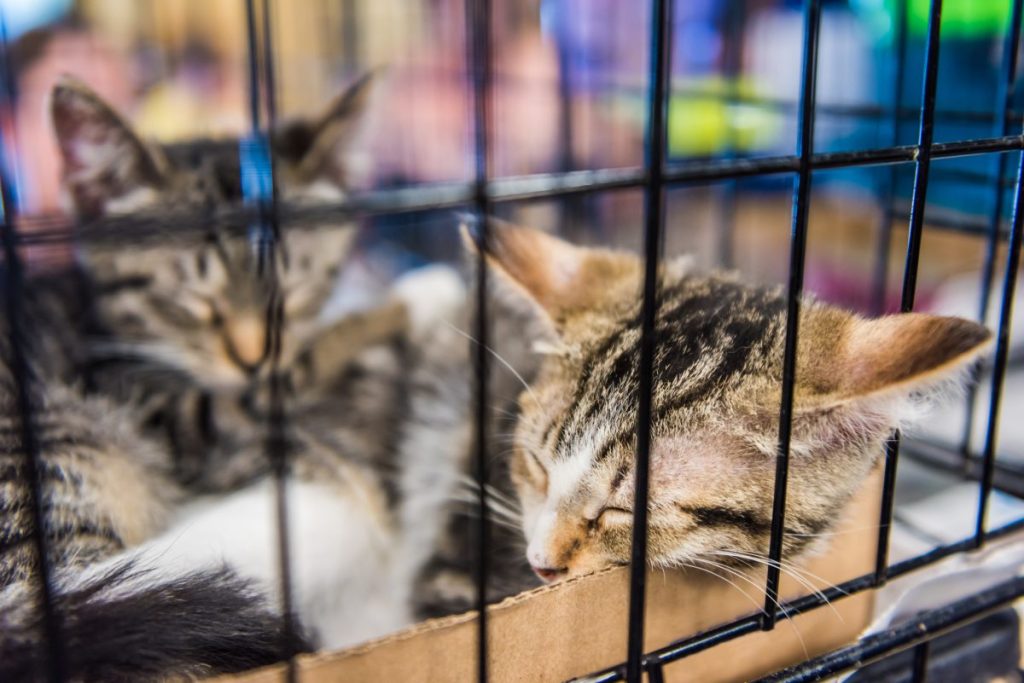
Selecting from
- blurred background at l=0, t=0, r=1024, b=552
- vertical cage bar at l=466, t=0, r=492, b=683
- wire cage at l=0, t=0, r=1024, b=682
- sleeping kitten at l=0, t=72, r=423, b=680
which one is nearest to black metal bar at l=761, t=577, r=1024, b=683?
wire cage at l=0, t=0, r=1024, b=682

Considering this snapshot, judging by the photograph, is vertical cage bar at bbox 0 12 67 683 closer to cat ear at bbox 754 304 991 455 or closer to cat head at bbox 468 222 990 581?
cat head at bbox 468 222 990 581

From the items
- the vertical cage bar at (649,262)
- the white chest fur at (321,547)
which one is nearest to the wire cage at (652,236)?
the vertical cage bar at (649,262)

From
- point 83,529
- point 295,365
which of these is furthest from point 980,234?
point 83,529

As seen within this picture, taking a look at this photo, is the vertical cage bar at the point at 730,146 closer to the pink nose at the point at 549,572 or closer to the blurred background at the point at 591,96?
the blurred background at the point at 591,96

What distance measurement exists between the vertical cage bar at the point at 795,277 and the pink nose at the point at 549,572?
0.15 meters

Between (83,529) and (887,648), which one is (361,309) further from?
(887,648)

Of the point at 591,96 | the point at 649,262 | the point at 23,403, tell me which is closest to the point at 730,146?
the point at 591,96

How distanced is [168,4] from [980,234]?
2049mm

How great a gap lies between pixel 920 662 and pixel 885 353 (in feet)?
0.98

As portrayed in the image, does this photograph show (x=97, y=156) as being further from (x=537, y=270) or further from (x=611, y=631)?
(x=611, y=631)

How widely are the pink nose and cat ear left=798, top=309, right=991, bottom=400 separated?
0.74 feet

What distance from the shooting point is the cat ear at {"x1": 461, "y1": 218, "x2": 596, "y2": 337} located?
70 cm

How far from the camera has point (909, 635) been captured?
65 centimetres

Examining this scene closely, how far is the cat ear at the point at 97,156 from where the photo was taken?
2.74ft
